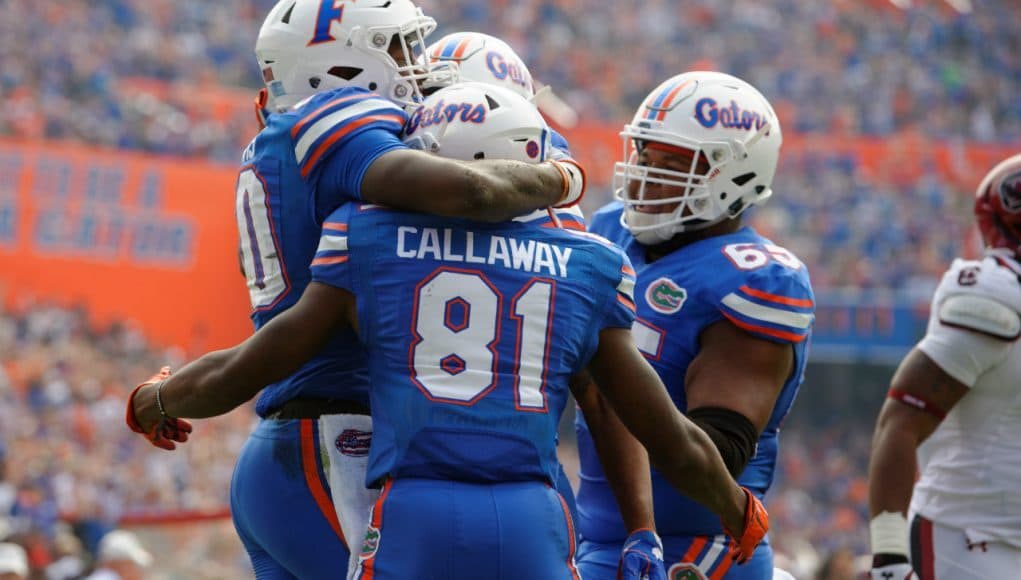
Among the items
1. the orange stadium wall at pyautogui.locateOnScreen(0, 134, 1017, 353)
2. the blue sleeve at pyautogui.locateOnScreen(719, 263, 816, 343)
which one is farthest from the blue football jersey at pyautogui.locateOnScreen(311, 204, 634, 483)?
the orange stadium wall at pyautogui.locateOnScreen(0, 134, 1017, 353)

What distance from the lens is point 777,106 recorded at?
2320cm

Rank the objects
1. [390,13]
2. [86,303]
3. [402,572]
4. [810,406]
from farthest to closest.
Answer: [810,406] < [86,303] < [390,13] < [402,572]

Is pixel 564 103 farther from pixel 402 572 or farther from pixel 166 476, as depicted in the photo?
pixel 402 572

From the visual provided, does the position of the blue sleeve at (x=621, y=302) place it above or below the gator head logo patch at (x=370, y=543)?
above

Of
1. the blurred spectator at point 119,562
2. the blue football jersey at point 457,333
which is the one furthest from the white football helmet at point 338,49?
the blurred spectator at point 119,562

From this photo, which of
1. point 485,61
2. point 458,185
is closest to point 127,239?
point 485,61

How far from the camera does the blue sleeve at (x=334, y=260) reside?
2.94 metres

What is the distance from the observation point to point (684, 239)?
159 inches

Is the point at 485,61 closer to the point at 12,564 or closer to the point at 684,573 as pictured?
the point at 684,573

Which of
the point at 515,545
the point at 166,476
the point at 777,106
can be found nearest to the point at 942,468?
the point at 515,545

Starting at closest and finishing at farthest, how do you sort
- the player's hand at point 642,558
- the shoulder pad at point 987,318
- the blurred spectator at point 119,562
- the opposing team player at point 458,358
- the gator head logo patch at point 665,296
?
the opposing team player at point 458,358, the player's hand at point 642,558, the gator head logo patch at point 665,296, the shoulder pad at point 987,318, the blurred spectator at point 119,562

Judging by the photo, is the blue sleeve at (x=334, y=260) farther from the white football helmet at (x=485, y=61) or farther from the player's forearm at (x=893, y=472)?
the player's forearm at (x=893, y=472)

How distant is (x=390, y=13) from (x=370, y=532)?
134 centimetres

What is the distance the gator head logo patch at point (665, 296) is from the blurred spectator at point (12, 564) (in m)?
3.48
